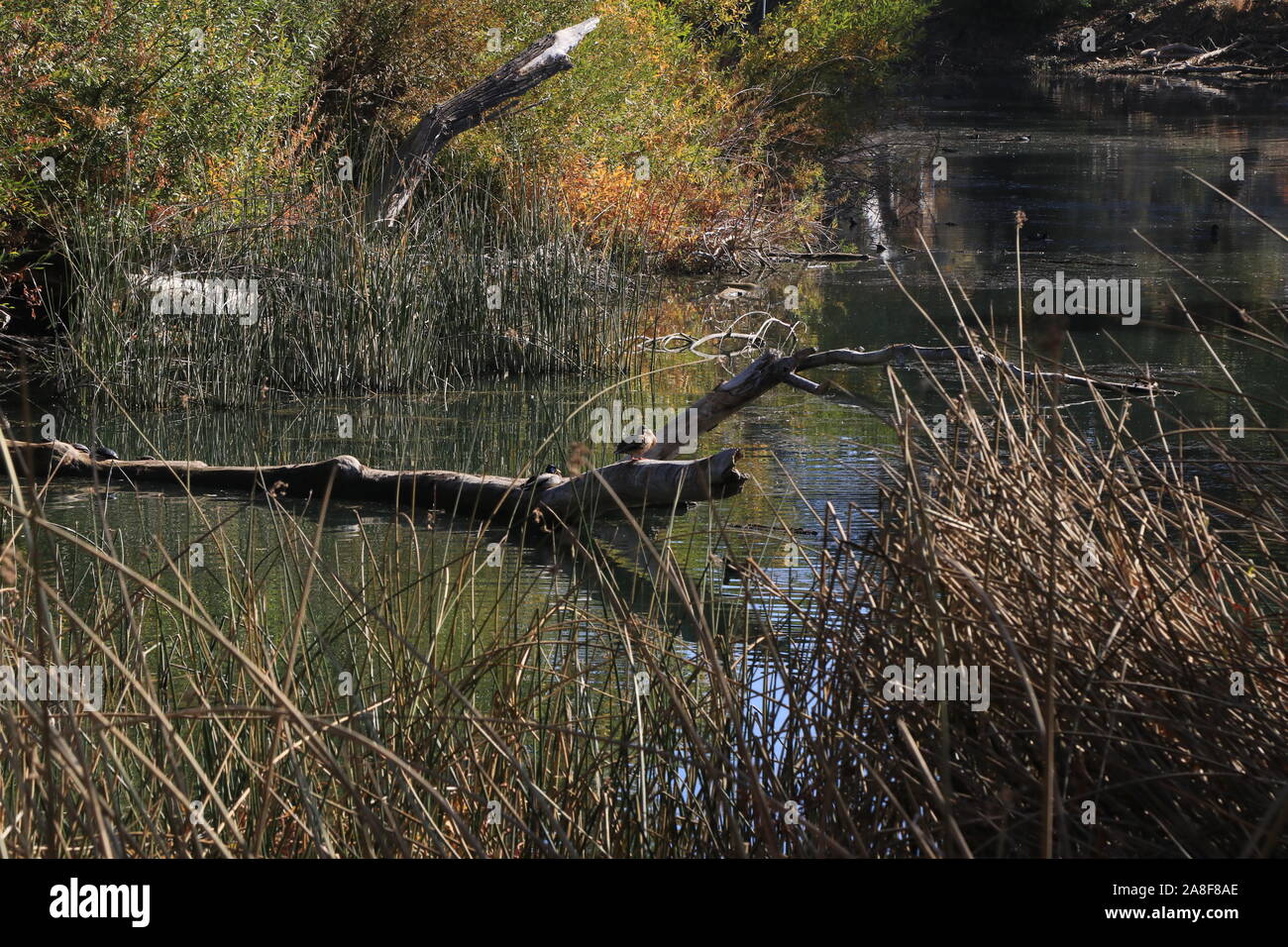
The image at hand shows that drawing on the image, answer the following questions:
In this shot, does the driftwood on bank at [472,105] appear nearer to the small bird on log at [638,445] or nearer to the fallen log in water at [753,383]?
the fallen log in water at [753,383]

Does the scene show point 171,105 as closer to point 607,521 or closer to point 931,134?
point 607,521

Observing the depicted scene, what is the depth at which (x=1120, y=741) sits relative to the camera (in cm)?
176

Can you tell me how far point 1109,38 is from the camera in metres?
35.4

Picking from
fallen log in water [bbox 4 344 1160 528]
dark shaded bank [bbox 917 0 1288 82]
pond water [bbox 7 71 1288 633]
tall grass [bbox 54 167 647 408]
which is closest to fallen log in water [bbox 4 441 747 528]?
fallen log in water [bbox 4 344 1160 528]

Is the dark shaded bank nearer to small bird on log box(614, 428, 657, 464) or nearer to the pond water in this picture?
the pond water

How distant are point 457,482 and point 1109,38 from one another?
3396 centimetres

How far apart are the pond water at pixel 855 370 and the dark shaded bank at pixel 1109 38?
12.0 metres

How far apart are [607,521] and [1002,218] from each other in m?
10.4

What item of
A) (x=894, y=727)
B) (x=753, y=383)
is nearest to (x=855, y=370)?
(x=753, y=383)

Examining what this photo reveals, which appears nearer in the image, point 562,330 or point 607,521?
point 607,521

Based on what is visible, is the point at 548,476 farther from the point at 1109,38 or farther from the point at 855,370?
the point at 1109,38

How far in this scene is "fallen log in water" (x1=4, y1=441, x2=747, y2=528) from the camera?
4734mm
